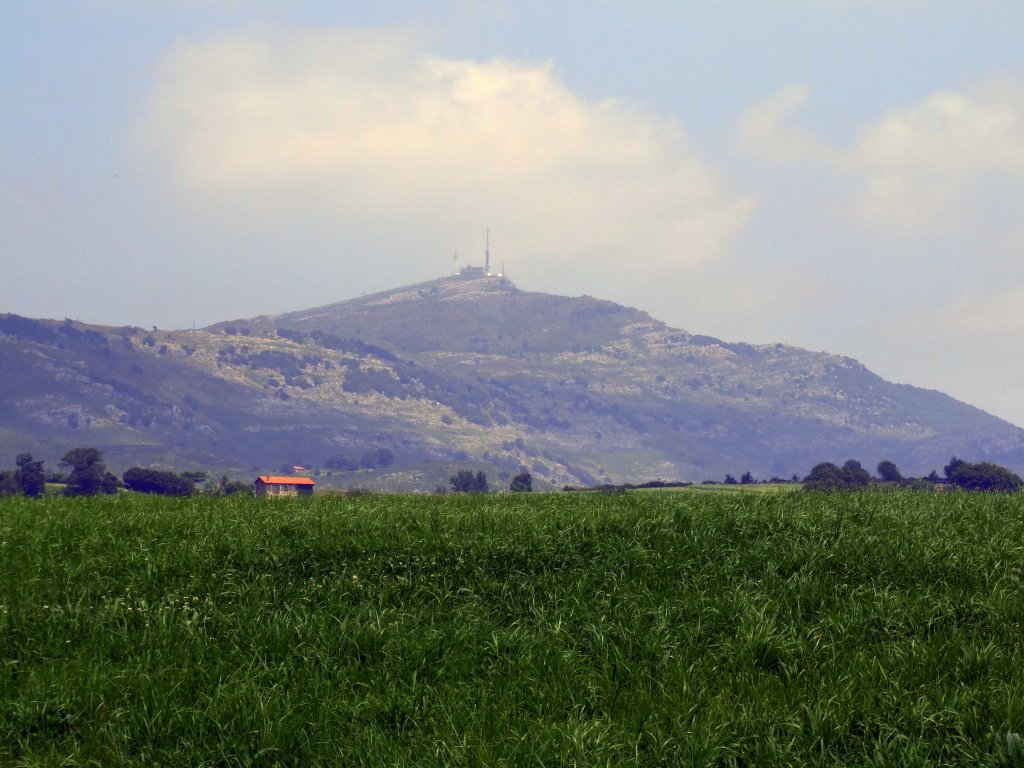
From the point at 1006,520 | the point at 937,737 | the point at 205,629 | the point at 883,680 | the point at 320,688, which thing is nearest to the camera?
the point at 937,737

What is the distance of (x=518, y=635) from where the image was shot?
13.6 metres

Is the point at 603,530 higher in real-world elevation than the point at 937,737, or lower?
higher

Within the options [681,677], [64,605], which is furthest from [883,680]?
[64,605]

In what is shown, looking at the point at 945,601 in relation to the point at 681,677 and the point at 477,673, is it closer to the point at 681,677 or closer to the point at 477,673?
the point at 681,677

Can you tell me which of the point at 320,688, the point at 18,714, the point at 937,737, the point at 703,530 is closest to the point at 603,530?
the point at 703,530

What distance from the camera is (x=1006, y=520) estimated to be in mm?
18094

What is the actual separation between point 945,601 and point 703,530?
13.8 ft

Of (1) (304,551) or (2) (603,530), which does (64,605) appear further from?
(2) (603,530)

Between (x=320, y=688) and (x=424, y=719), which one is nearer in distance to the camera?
(x=424, y=719)

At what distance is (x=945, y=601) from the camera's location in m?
14.1

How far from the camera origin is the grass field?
34.7 feet

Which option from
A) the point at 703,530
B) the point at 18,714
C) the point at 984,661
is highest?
the point at 703,530

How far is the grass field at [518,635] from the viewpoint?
1058 cm

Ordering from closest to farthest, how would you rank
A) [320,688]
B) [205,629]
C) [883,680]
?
[883,680]
[320,688]
[205,629]
